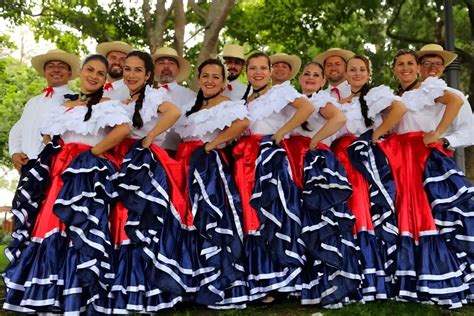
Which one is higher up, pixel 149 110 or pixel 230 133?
pixel 149 110

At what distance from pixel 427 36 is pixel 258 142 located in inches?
423

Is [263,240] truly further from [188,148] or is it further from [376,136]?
[376,136]

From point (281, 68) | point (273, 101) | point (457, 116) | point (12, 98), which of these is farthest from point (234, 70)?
point (12, 98)

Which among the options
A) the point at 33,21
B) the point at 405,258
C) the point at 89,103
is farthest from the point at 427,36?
the point at 89,103

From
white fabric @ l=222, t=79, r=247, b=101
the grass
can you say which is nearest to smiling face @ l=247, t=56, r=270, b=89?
white fabric @ l=222, t=79, r=247, b=101

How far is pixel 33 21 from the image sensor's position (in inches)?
412

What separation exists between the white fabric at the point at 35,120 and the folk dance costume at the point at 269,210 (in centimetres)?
193

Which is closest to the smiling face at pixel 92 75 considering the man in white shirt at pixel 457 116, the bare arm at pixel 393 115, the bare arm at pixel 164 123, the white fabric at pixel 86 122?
the white fabric at pixel 86 122

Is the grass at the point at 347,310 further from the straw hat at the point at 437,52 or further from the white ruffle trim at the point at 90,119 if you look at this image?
the straw hat at the point at 437,52

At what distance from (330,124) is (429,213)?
1.14 metres

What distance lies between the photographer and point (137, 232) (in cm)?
416

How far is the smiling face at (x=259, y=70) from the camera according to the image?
187 inches

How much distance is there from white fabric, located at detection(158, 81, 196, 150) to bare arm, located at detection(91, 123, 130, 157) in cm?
79

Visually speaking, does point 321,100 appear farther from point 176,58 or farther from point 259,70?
point 176,58
